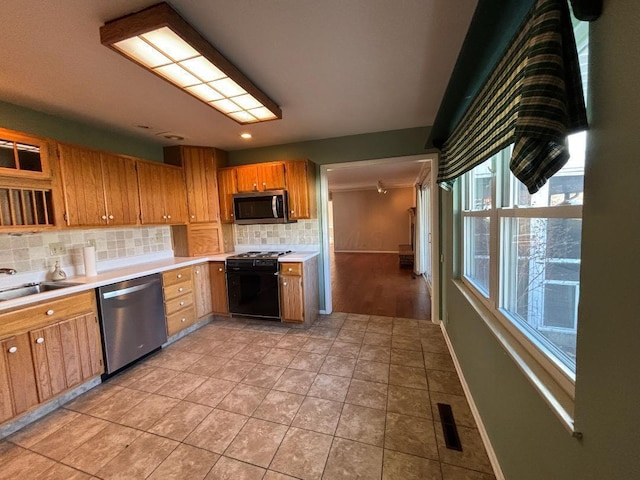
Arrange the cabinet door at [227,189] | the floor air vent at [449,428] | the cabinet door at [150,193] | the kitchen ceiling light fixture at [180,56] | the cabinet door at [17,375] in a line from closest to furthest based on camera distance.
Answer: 1. the kitchen ceiling light fixture at [180,56]
2. the floor air vent at [449,428]
3. the cabinet door at [17,375]
4. the cabinet door at [150,193]
5. the cabinet door at [227,189]

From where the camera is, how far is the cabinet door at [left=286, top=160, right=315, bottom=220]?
135 inches

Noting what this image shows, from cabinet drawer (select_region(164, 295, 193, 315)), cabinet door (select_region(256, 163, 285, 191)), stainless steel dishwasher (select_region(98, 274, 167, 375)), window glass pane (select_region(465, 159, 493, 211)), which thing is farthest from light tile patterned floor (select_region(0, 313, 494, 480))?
cabinet door (select_region(256, 163, 285, 191))

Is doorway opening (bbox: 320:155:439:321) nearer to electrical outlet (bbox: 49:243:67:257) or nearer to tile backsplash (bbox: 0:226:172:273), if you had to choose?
tile backsplash (bbox: 0:226:172:273)

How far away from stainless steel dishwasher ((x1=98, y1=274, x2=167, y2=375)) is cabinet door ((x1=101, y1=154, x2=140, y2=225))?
0.75 metres

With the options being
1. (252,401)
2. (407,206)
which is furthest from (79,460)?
(407,206)

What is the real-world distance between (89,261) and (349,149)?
10.4 ft

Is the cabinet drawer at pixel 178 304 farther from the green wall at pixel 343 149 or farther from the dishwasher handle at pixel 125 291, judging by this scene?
the green wall at pixel 343 149

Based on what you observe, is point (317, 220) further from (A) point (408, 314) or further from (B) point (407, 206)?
(B) point (407, 206)

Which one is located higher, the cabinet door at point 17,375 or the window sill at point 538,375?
the window sill at point 538,375

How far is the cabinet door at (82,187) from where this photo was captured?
237 centimetres

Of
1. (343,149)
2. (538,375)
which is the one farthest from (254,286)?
(538,375)

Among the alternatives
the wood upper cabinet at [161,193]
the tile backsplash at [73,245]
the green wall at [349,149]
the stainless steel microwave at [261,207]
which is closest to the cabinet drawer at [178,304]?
the tile backsplash at [73,245]

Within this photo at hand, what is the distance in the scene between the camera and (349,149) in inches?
138

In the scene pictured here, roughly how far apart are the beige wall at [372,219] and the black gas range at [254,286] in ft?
21.1
